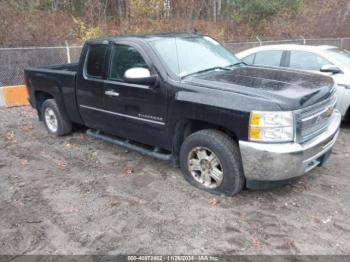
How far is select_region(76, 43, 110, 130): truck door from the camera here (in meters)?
5.33

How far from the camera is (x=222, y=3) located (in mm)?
20016

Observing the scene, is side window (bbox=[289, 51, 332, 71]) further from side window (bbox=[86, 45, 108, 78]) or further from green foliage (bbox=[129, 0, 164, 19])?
green foliage (bbox=[129, 0, 164, 19])

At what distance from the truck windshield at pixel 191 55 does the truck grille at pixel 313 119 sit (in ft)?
4.61

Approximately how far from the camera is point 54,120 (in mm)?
6863

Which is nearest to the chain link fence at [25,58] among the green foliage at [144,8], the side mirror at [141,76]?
the green foliage at [144,8]

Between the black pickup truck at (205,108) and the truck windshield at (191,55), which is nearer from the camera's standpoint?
the black pickup truck at (205,108)

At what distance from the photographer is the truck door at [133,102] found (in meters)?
4.59

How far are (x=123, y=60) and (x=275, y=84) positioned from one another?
2187 millimetres

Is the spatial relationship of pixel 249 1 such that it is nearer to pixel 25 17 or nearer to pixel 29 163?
pixel 25 17

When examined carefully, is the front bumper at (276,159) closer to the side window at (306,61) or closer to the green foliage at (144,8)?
the side window at (306,61)

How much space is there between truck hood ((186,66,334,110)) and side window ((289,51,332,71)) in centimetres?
233

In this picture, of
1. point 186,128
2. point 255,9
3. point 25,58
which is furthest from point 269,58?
point 255,9

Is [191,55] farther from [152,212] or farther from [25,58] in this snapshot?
[25,58]

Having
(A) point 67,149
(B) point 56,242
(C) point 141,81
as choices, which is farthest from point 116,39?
(B) point 56,242
